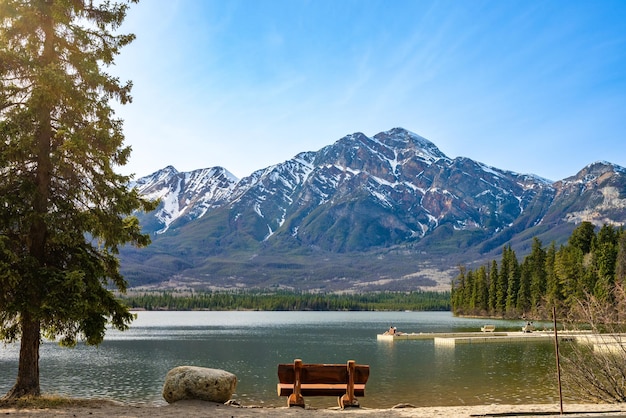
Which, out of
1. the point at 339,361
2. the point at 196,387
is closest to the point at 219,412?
the point at 196,387

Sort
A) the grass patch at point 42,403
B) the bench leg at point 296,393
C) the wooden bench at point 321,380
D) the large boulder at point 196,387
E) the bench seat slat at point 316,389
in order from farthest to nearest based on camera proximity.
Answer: the bench seat slat at point 316,389 < the wooden bench at point 321,380 < the bench leg at point 296,393 < the large boulder at point 196,387 < the grass patch at point 42,403

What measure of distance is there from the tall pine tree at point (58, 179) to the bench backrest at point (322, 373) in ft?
21.7

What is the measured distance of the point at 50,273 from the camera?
64.6 ft

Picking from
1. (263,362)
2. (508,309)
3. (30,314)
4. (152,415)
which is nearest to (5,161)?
(30,314)

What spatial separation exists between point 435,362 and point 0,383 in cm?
3456

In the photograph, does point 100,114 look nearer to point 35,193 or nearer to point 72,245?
point 35,193

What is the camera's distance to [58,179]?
2202 cm

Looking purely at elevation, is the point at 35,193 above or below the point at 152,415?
above

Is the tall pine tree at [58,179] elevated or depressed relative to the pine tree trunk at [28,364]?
elevated

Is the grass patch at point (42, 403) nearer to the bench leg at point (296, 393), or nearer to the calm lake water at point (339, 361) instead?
the calm lake water at point (339, 361)

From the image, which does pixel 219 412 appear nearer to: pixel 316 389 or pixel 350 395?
pixel 316 389

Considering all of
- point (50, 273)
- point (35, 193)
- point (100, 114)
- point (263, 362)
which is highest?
point (100, 114)

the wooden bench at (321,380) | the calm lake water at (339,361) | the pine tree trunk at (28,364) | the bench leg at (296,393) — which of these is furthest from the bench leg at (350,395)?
the pine tree trunk at (28,364)

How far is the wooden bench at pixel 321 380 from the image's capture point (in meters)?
21.4
